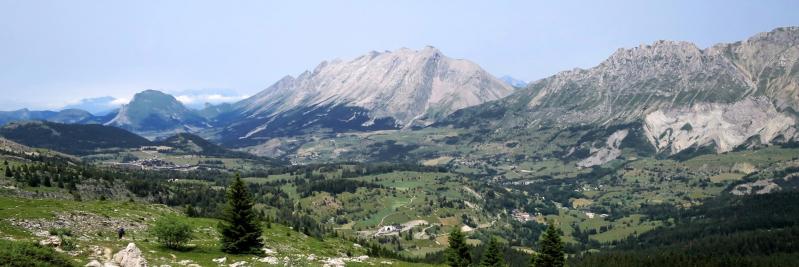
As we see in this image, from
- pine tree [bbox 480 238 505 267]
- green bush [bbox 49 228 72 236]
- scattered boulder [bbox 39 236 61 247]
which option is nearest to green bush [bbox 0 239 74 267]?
scattered boulder [bbox 39 236 61 247]

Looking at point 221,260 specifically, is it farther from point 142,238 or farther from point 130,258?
point 142,238

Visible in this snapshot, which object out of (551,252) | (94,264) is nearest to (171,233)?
(94,264)

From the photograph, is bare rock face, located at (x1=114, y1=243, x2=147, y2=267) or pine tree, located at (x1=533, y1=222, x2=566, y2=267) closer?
bare rock face, located at (x1=114, y1=243, x2=147, y2=267)

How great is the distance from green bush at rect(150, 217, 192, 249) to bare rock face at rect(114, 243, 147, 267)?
8.59m

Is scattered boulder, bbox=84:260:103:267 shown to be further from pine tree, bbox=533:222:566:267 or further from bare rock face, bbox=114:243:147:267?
pine tree, bbox=533:222:566:267

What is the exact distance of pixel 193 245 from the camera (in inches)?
2699

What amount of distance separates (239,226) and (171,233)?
7.22 metres

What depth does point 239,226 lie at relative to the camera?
6681 centimetres

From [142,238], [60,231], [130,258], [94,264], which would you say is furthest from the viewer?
[142,238]

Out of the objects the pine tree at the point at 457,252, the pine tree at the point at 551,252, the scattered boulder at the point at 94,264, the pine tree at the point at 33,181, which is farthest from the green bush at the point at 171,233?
the pine tree at the point at 33,181

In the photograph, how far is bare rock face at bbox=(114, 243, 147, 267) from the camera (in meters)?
52.2

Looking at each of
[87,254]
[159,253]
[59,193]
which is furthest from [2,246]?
[59,193]

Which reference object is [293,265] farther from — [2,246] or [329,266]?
[2,246]

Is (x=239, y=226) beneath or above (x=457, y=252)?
above
